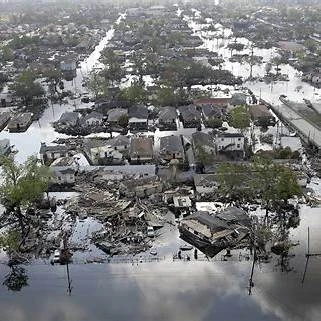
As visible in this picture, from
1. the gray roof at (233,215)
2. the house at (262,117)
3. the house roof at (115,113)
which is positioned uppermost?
the gray roof at (233,215)

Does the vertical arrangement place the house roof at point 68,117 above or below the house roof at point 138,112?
below

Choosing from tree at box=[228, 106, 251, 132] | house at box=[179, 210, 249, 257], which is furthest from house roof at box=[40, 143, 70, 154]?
tree at box=[228, 106, 251, 132]

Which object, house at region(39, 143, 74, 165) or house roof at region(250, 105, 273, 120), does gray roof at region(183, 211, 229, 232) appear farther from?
house roof at region(250, 105, 273, 120)

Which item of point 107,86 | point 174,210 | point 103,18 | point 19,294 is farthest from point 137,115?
point 103,18

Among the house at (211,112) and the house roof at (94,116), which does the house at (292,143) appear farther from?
the house roof at (94,116)

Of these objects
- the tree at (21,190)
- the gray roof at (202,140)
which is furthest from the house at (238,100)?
the tree at (21,190)

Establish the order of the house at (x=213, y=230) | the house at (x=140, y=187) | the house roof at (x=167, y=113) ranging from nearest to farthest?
the house at (x=213, y=230), the house at (x=140, y=187), the house roof at (x=167, y=113)

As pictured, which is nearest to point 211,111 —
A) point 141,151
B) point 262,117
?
point 262,117

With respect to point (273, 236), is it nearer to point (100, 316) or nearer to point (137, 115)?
point (100, 316)
